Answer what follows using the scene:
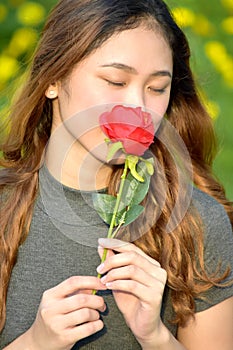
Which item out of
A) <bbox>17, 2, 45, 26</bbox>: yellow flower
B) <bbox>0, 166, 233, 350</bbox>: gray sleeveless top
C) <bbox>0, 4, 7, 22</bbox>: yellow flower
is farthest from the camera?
<bbox>0, 4, 7, 22</bbox>: yellow flower

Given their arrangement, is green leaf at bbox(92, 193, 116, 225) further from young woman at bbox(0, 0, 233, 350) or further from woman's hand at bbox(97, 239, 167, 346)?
young woman at bbox(0, 0, 233, 350)

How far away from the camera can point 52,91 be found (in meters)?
2.33

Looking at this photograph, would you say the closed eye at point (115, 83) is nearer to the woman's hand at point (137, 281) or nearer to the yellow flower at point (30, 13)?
the woman's hand at point (137, 281)

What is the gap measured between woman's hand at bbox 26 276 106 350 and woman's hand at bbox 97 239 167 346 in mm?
41

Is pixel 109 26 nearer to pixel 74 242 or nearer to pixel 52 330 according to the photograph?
pixel 74 242

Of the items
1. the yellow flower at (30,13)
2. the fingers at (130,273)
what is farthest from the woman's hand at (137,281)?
the yellow flower at (30,13)

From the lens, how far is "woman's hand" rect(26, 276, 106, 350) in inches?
75.4

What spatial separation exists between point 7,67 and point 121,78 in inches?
76.6

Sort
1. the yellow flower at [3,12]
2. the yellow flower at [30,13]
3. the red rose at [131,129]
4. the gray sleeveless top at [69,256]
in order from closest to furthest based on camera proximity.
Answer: the red rose at [131,129] → the gray sleeveless top at [69,256] → the yellow flower at [30,13] → the yellow flower at [3,12]

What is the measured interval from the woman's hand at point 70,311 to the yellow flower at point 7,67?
2126 millimetres

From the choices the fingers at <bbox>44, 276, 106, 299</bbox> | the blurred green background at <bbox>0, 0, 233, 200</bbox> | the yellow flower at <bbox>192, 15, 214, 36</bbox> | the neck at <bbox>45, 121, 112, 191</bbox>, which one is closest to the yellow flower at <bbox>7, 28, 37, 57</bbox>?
the blurred green background at <bbox>0, 0, 233, 200</bbox>

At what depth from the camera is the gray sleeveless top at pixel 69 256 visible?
227 cm

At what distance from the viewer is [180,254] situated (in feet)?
7.48

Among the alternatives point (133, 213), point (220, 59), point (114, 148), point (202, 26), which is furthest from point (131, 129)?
point (202, 26)
